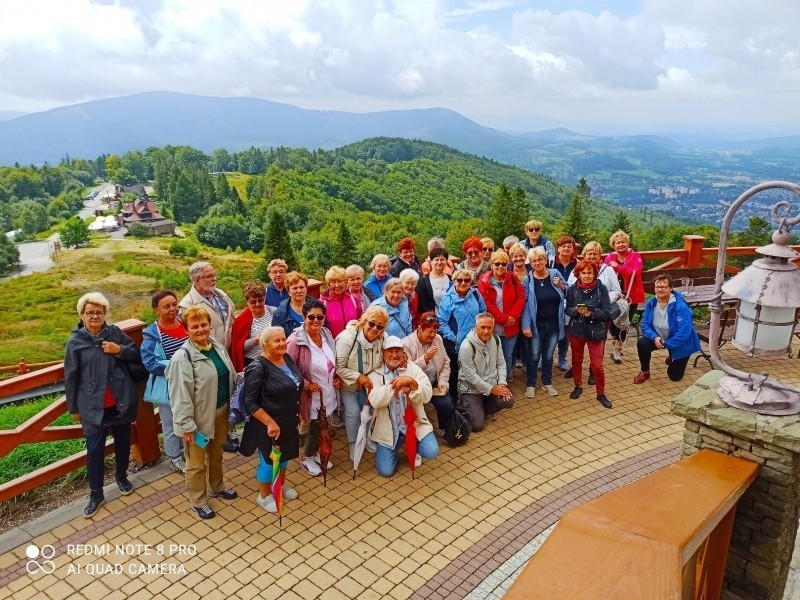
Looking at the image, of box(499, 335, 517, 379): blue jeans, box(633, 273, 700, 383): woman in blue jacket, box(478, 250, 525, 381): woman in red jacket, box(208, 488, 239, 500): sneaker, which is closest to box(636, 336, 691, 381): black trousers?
box(633, 273, 700, 383): woman in blue jacket

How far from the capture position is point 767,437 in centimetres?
261

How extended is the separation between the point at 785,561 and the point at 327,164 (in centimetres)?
13172

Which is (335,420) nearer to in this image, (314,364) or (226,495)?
(314,364)

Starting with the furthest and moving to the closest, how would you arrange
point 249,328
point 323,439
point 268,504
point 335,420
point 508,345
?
point 508,345 < point 335,420 < point 249,328 < point 323,439 < point 268,504

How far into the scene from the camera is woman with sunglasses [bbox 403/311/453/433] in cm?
524

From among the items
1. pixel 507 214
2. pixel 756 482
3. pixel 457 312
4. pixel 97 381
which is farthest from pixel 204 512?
pixel 507 214

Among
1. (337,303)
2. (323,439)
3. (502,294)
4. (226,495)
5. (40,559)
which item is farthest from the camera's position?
(502,294)

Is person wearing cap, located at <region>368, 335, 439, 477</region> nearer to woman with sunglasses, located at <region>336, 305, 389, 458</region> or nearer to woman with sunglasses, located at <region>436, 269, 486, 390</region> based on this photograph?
woman with sunglasses, located at <region>336, 305, 389, 458</region>

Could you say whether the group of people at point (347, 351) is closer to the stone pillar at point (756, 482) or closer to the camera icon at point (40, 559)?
the camera icon at point (40, 559)

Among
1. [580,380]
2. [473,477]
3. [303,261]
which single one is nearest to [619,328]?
[580,380]

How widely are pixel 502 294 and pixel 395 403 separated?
6.06 ft

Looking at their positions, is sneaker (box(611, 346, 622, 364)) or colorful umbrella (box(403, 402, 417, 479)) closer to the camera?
colorful umbrella (box(403, 402, 417, 479))

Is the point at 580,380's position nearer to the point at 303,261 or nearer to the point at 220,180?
the point at 303,261

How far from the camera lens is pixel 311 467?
5020mm
